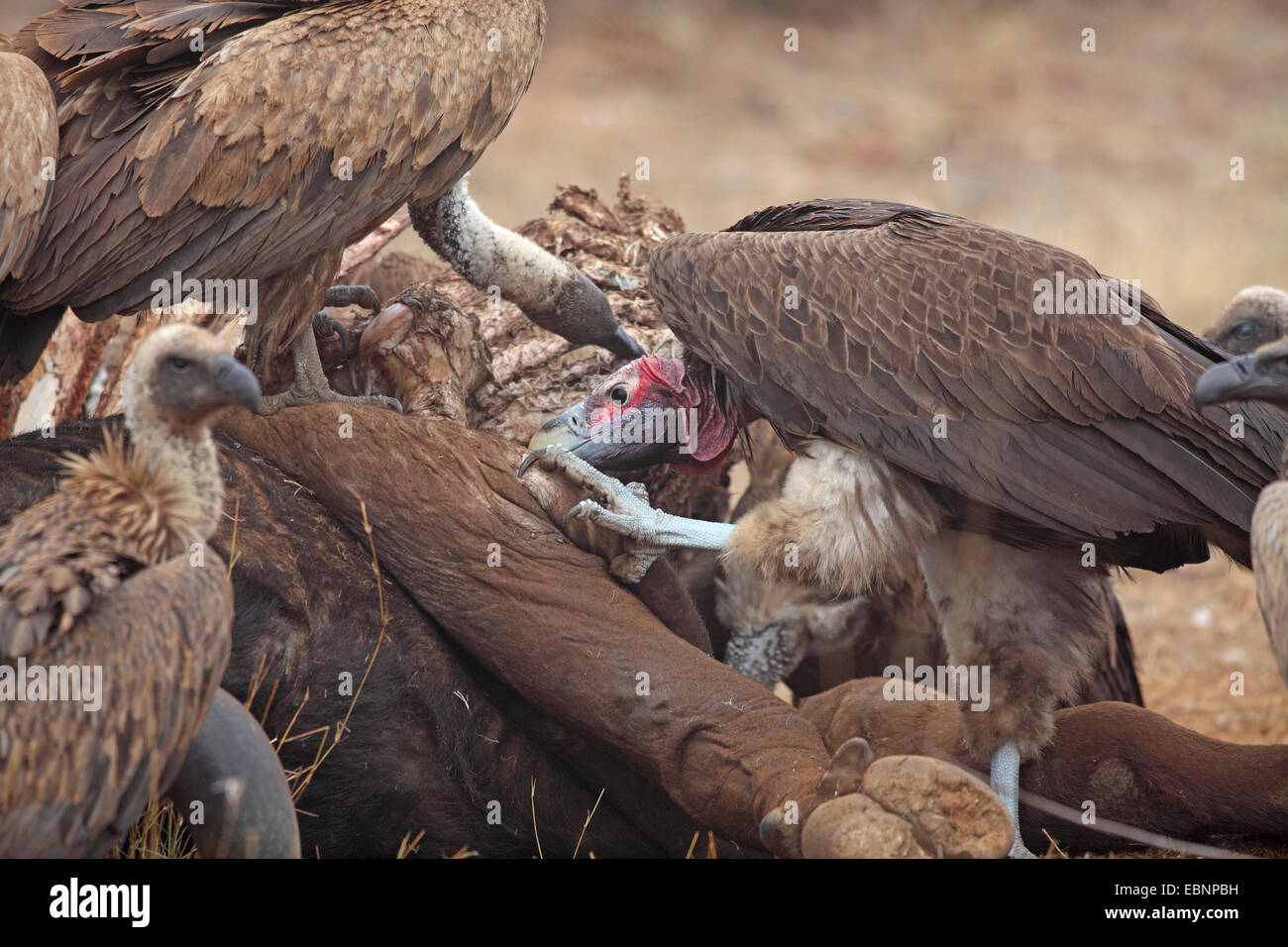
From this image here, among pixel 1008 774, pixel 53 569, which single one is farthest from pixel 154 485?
pixel 1008 774

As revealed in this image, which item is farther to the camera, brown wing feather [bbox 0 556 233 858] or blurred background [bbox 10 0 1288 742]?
blurred background [bbox 10 0 1288 742]

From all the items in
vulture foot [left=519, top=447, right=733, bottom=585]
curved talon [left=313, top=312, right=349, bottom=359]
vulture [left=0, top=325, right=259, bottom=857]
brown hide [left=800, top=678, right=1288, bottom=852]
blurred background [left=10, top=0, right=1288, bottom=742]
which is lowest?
brown hide [left=800, top=678, right=1288, bottom=852]

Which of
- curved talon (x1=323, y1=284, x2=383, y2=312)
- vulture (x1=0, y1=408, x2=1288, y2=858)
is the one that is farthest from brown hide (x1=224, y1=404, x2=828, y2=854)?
curved talon (x1=323, y1=284, x2=383, y2=312)

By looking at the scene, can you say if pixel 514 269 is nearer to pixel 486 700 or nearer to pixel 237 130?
pixel 237 130

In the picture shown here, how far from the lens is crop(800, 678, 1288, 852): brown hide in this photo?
156 inches

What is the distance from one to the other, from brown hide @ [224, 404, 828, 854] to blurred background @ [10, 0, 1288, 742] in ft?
24.1

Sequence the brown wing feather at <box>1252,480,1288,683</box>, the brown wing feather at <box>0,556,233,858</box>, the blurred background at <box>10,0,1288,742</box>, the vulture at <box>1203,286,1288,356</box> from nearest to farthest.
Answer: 1. the brown wing feather at <box>0,556,233,858</box>
2. the brown wing feather at <box>1252,480,1288,683</box>
3. the vulture at <box>1203,286,1288,356</box>
4. the blurred background at <box>10,0,1288,742</box>

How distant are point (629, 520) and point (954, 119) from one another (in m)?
16.4

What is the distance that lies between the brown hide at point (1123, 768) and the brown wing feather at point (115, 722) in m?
2.49

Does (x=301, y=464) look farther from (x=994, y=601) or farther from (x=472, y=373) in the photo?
(x=994, y=601)

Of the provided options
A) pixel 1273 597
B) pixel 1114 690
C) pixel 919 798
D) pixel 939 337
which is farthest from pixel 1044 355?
pixel 1114 690

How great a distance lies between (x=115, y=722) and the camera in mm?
2684

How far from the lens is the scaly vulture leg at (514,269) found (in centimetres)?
523

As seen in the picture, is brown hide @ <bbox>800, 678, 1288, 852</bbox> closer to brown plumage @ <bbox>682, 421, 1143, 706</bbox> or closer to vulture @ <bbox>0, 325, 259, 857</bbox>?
brown plumage @ <bbox>682, 421, 1143, 706</bbox>
